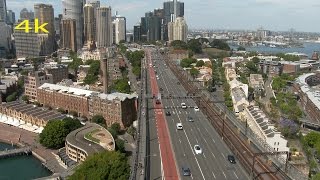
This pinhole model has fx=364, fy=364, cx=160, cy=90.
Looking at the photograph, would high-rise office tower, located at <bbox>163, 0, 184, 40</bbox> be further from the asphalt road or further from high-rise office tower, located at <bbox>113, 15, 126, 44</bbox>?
the asphalt road

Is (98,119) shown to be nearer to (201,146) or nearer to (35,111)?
(35,111)

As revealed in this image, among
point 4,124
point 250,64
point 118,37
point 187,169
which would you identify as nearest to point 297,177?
point 187,169

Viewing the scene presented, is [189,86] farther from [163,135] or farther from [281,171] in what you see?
[281,171]

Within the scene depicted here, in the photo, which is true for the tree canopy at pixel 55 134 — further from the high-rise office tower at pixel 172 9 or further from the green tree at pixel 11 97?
the high-rise office tower at pixel 172 9

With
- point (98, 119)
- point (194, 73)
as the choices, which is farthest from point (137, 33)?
point (98, 119)

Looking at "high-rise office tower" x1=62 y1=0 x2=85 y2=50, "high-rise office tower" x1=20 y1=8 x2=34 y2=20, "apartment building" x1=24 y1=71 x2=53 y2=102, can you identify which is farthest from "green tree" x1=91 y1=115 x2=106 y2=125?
"high-rise office tower" x1=20 y1=8 x2=34 y2=20

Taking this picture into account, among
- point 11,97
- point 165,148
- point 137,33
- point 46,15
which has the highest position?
point 46,15
